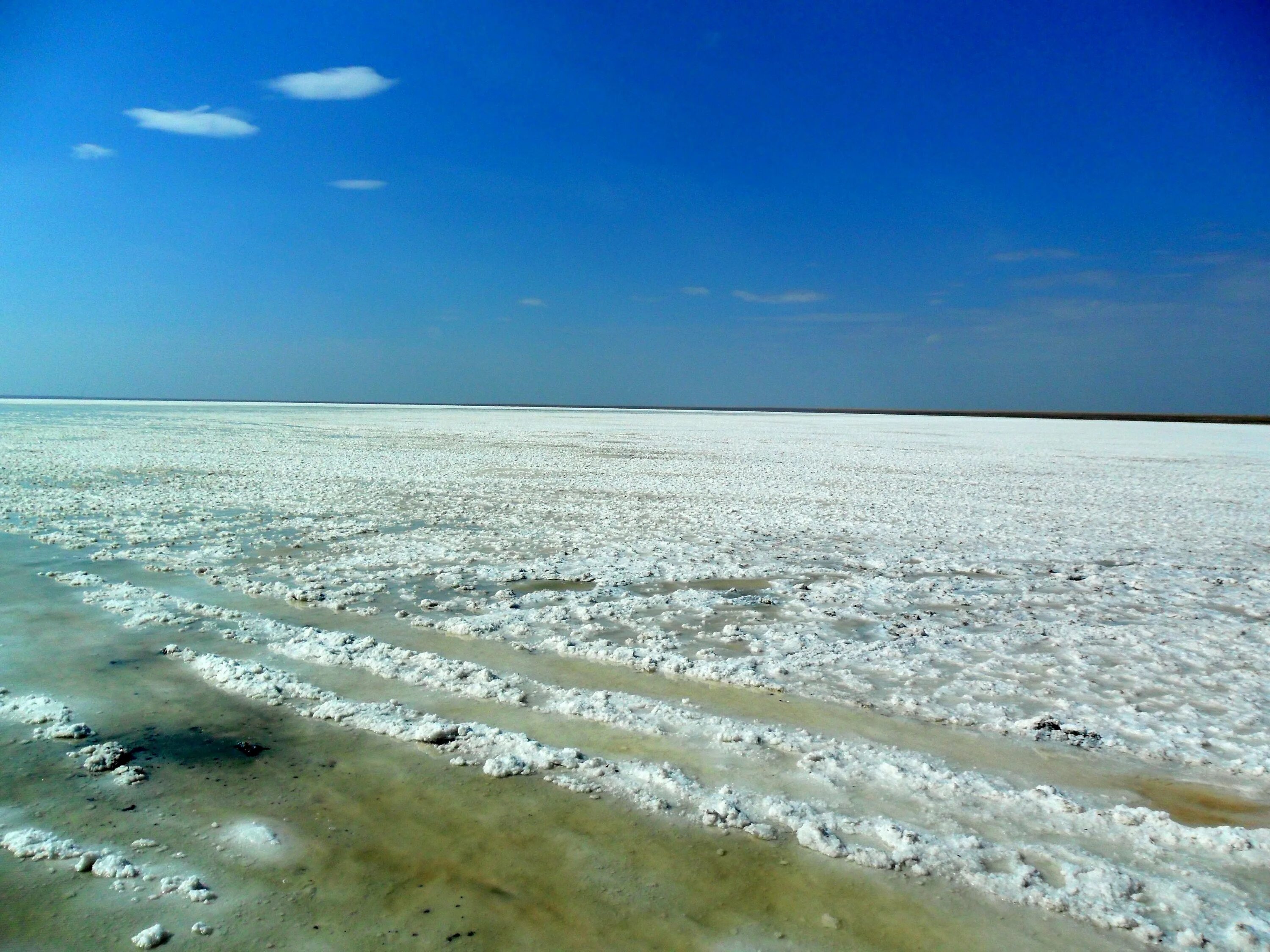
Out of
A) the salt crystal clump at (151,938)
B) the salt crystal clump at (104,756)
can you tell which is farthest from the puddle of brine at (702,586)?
the salt crystal clump at (151,938)

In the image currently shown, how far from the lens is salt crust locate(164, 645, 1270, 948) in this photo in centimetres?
267

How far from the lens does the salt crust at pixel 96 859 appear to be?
8.64ft

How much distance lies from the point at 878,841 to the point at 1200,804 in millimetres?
1577

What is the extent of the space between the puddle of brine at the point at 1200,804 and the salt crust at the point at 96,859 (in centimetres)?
379

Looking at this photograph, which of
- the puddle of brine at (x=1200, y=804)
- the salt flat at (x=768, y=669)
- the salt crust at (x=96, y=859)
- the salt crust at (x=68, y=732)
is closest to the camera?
the salt crust at (x=96, y=859)

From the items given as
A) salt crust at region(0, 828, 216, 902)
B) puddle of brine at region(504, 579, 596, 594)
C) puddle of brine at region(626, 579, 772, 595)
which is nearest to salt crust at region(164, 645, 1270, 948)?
salt crust at region(0, 828, 216, 902)

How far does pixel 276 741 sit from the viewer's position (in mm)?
3852

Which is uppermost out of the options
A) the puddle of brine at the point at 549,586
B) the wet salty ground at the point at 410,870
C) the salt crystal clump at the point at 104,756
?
the puddle of brine at the point at 549,586

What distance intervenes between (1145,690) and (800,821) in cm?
293

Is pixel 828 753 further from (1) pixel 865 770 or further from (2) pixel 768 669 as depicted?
(2) pixel 768 669

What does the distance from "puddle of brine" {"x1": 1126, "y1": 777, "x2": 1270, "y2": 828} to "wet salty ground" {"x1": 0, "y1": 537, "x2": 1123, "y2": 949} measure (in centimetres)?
117

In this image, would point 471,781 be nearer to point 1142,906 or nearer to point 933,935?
point 933,935

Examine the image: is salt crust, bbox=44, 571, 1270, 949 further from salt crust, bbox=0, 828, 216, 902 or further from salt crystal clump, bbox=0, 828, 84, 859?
salt crystal clump, bbox=0, 828, 84, 859

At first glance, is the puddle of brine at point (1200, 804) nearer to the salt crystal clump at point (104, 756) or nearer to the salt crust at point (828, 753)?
the salt crust at point (828, 753)
